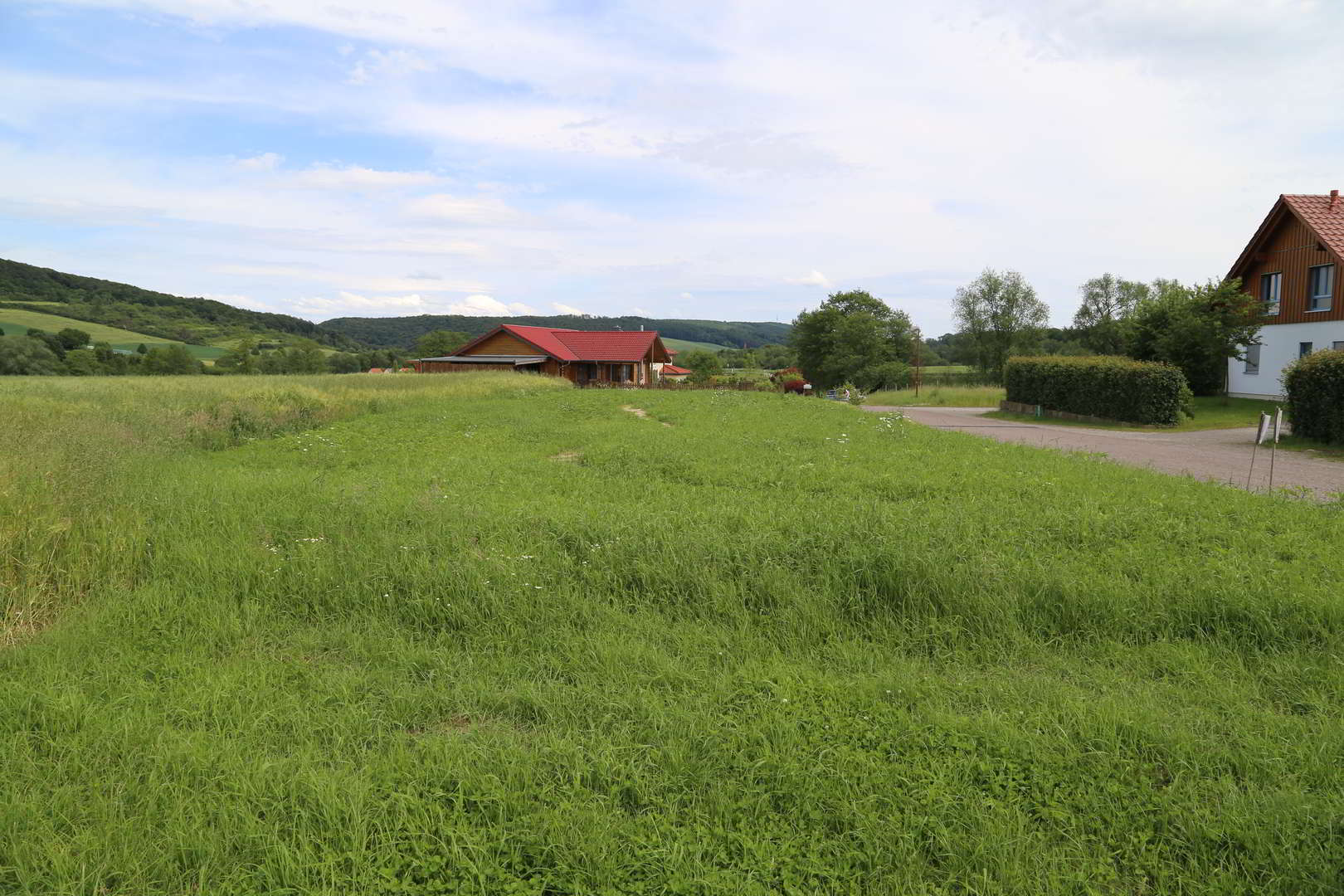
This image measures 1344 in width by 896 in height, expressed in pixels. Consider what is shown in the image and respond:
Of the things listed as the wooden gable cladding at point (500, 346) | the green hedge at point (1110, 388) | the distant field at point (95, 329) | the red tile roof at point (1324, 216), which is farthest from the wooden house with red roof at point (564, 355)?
the red tile roof at point (1324, 216)

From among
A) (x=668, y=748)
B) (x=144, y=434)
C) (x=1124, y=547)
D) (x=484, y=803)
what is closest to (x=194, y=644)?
(x=484, y=803)

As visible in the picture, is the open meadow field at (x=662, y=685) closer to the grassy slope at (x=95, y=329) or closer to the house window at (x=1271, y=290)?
the house window at (x=1271, y=290)

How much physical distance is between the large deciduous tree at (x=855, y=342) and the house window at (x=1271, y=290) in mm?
37505

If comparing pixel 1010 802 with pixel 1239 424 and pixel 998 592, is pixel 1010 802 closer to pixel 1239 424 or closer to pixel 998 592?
pixel 998 592

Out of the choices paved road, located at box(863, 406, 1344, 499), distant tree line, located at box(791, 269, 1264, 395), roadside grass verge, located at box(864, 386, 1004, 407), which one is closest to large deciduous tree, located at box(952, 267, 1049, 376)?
distant tree line, located at box(791, 269, 1264, 395)

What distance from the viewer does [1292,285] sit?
27.2m

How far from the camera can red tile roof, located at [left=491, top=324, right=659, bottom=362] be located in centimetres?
5378

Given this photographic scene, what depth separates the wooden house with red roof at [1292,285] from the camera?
25.3m

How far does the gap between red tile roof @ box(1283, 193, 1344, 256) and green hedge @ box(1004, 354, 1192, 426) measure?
9656 millimetres

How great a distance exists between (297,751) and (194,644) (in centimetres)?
195

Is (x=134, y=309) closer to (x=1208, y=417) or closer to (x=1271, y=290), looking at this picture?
(x=1208, y=417)

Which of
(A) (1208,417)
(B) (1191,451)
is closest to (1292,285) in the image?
(A) (1208,417)

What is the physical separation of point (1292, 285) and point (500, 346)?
4514cm

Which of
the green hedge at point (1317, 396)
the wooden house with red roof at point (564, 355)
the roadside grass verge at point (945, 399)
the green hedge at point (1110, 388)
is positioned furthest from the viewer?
the wooden house with red roof at point (564, 355)
